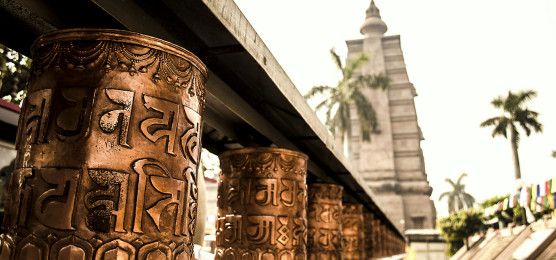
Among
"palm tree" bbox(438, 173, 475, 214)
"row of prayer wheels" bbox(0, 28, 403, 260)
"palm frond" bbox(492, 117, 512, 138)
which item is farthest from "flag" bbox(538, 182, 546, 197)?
"palm tree" bbox(438, 173, 475, 214)

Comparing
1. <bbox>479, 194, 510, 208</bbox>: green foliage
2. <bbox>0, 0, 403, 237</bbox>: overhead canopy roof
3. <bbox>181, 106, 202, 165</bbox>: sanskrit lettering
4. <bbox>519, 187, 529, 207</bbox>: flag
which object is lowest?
A: <bbox>181, 106, 202, 165</bbox>: sanskrit lettering

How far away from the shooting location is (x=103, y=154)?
1471mm

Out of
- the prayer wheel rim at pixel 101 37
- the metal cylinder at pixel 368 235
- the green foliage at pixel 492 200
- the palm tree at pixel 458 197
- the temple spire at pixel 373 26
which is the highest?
the temple spire at pixel 373 26

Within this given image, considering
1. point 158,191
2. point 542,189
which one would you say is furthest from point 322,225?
point 542,189

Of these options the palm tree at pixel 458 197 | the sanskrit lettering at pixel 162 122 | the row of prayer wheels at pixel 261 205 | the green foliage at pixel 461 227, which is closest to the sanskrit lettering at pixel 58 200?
the sanskrit lettering at pixel 162 122

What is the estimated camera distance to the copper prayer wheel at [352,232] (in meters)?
6.82

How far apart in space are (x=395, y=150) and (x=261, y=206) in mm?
28484

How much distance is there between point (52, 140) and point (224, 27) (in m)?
0.98

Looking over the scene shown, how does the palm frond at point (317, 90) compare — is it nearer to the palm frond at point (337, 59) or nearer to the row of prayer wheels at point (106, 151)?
the palm frond at point (337, 59)

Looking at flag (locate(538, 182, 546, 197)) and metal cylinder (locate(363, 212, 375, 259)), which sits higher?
flag (locate(538, 182, 546, 197))

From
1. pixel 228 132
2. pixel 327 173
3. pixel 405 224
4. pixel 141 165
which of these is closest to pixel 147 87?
pixel 141 165

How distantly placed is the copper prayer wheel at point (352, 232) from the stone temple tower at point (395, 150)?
21.8m

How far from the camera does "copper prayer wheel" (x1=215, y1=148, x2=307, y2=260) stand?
3258mm

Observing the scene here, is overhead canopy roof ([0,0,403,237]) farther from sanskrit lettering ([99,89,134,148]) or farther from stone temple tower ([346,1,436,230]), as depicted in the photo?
stone temple tower ([346,1,436,230])
